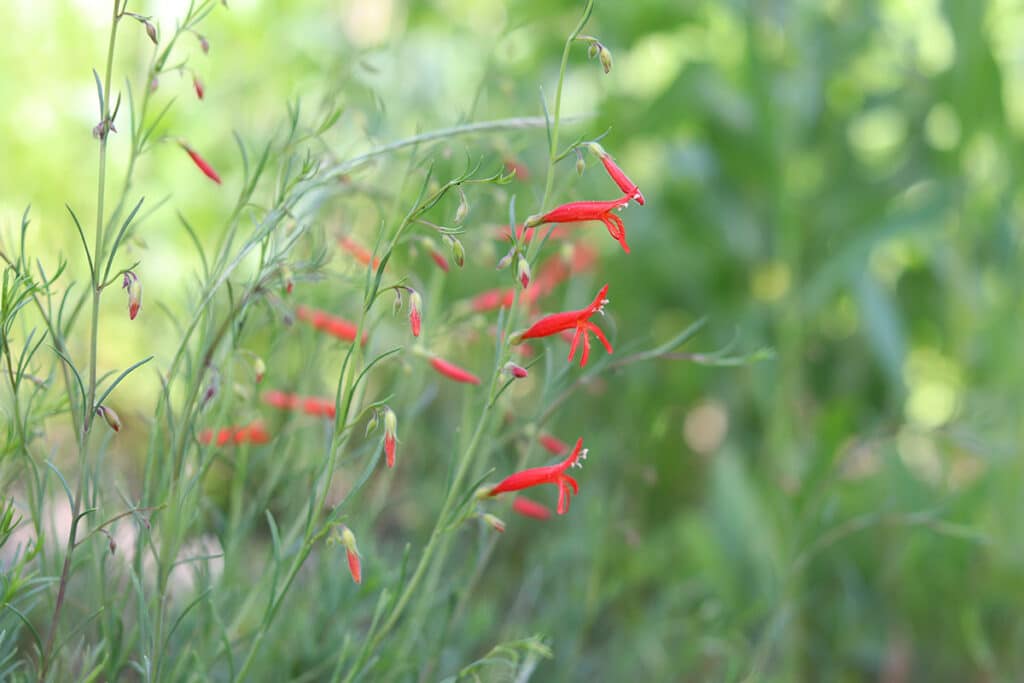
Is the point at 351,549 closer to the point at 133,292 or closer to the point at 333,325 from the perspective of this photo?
the point at 133,292

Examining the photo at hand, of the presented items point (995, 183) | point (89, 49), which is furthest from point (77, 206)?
point (995, 183)

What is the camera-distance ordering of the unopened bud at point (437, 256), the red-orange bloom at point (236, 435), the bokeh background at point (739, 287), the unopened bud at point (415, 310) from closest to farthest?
the unopened bud at point (415, 310) < the unopened bud at point (437, 256) < the red-orange bloom at point (236, 435) < the bokeh background at point (739, 287)

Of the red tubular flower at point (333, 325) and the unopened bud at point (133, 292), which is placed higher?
the unopened bud at point (133, 292)

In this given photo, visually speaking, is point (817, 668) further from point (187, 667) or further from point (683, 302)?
point (187, 667)

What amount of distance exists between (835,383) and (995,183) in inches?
20.0

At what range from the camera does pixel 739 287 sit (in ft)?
6.77

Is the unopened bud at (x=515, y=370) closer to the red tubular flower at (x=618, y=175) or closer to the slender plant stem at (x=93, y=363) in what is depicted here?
the red tubular flower at (x=618, y=175)

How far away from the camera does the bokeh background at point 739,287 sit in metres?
1.34

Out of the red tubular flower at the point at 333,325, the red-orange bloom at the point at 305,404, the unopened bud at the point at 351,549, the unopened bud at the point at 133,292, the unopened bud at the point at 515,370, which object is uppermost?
the unopened bud at the point at 133,292

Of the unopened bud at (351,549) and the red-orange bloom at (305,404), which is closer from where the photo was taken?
the unopened bud at (351,549)

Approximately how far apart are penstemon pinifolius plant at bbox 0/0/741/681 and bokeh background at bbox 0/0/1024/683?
73 millimetres

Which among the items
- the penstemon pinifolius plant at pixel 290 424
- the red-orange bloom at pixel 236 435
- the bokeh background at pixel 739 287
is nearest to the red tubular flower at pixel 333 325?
the penstemon pinifolius plant at pixel 290 424

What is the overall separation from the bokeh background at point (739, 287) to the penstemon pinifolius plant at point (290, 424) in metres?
0.07

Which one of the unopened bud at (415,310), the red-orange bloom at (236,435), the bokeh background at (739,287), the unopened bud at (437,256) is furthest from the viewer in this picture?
the bokeh background at (739,287)
